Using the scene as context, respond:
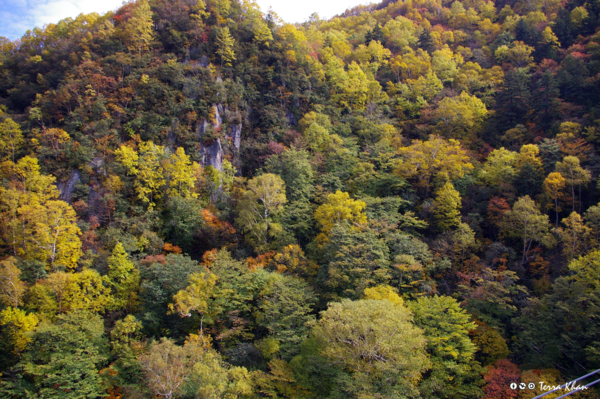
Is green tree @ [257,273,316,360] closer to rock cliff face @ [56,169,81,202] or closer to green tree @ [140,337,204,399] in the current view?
green tree @ [140,337,204,399]

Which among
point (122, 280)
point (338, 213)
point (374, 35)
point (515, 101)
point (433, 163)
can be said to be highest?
point (374, 35)

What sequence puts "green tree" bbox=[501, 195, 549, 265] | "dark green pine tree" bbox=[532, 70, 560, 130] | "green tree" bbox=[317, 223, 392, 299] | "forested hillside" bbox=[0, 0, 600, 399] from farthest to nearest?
"dark green pine tree" bbox=[532, 70, 560, 130]
"green tree" bbox=[501, 195, 549, 265]
"green tree" bbox=[317, 223, 392, 299]
"forested hillside" bbox=[0, 0, 600, 399]

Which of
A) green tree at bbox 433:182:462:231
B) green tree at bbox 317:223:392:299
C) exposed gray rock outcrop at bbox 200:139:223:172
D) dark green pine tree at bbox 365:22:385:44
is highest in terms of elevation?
dark green pine tree at bbox 365:22:385:44

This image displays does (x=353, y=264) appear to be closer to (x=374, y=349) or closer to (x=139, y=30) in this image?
(x=374, y=349)

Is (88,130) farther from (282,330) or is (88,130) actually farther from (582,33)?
(582,33)

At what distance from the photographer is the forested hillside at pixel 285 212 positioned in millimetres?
21203

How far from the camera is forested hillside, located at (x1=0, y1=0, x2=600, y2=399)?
21203 mm

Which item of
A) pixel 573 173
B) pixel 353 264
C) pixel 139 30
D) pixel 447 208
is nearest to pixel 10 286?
pixel 353 264

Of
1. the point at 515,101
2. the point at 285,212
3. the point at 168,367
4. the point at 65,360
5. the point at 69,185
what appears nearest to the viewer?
the point at 168,367

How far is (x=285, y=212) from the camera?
112 feet

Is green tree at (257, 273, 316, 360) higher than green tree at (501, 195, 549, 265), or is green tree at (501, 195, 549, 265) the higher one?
green tree at (501, 195, 549, 265)

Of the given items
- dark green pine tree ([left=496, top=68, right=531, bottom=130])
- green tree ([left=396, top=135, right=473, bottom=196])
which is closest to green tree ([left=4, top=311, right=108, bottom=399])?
green tree ([left=396, top=135, right=473, bottom=196])

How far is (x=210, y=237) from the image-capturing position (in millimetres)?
33625

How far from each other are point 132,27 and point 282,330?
137ft
